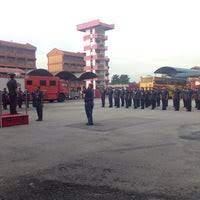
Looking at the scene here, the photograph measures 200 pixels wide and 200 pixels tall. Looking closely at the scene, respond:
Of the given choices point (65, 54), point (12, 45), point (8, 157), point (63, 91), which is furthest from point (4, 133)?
point (65, 54)

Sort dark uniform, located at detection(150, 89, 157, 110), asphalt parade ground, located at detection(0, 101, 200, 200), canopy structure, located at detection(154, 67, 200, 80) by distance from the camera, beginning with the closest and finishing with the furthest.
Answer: asphalt parade ground, located at detection(0, 101, 200, 200)
dark uniform, located at detection(150, 89, 157, 110)
canopy structure, located at detection(154, 67, 200, 80)

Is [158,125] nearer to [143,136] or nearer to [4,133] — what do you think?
[143,136]

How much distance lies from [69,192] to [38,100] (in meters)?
12.2

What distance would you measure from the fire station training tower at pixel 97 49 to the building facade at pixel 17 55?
25.0 meters

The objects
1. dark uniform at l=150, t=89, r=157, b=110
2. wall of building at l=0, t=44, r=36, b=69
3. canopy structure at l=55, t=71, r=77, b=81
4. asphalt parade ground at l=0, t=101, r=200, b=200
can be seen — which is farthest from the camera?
wall of building at l=0, t=44, r=36, b=69

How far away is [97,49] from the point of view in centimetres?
9200

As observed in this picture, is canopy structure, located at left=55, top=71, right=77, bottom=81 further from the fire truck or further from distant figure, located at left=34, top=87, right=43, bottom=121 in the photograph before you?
distant figure, located at left=34, top=87, right=43, bottom=121

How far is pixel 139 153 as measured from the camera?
8.75m

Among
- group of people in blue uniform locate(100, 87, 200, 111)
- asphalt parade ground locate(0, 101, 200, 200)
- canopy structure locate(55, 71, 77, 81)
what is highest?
canopy structure locate(55, 71, 77, 81)

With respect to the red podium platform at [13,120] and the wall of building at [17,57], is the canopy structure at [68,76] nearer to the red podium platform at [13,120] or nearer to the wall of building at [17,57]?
the wall of building at [17,57]

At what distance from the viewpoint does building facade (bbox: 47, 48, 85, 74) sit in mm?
78812

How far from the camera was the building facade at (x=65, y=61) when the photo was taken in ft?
259

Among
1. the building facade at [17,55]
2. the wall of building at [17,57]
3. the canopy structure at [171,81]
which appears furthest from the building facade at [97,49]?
the canopy structure at [171,81]

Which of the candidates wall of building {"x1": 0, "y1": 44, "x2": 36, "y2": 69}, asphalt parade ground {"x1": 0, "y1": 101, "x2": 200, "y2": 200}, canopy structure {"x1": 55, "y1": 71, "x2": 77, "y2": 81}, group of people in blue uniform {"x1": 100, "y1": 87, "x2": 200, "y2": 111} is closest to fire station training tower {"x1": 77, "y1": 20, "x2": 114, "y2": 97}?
wall of building {"x1": 0, "y1": 44, "x2": 36, "y2": 69}
